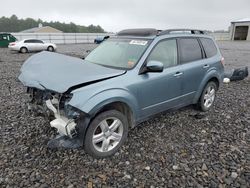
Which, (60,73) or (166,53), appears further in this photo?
(166,53)

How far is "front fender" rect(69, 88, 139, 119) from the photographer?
254cm

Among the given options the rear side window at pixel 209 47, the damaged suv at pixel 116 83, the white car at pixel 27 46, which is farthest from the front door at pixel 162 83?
the white car at pixel 27 46

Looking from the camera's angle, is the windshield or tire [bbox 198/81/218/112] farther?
tire [bbox 198/81/218/112]

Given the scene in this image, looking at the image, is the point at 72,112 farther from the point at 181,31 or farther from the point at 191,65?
the point at 181,31

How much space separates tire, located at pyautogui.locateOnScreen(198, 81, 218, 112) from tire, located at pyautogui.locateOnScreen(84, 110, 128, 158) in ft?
7.37

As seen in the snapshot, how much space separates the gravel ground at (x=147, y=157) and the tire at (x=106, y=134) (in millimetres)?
144

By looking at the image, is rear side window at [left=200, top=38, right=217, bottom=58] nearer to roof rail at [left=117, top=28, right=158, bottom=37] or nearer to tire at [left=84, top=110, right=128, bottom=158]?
roof rail at [left=117, top=28, right=158, bottom=37]

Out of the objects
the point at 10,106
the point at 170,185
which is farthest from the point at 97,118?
the point at 10,106

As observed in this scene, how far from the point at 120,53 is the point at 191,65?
145cm

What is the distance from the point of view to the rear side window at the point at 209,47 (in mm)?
4550

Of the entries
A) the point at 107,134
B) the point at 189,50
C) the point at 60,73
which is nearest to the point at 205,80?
the point at 189,50

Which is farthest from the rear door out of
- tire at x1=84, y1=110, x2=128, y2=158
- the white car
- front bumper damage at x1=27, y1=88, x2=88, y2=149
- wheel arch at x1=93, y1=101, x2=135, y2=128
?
the white car

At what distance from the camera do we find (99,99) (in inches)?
105

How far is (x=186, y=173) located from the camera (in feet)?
8.97
